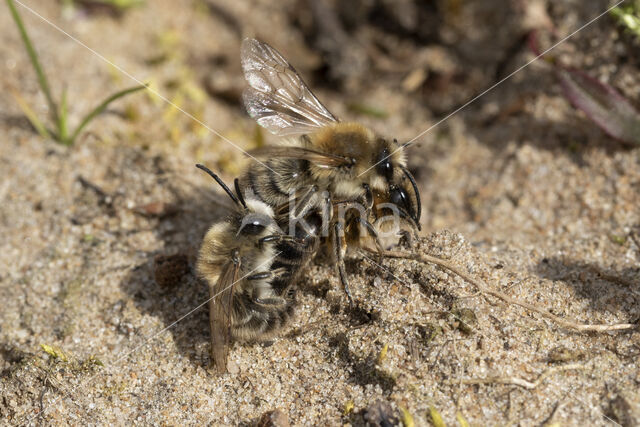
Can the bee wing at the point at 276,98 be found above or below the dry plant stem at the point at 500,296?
below

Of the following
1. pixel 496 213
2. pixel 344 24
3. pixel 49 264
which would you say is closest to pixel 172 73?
pixel 344 24

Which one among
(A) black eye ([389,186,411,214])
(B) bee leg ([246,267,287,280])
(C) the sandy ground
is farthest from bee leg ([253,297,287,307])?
(A) black eye ([389,186,411,214])

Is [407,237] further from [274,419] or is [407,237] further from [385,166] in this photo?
[274,419]

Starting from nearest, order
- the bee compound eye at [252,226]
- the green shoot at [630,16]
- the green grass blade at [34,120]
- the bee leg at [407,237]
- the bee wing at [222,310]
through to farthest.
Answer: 1. the bee wing at [222,310]
2. the bee compound eye at [252,226]
3. the bee leg at [407,237]
4. the green shoot at [630,16]
5. the green grass blade at [34,120]

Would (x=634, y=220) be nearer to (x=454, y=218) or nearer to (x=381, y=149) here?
(x=454, y=218)

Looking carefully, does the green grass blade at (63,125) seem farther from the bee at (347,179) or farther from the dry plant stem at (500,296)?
the dry plant stem at (500,296)

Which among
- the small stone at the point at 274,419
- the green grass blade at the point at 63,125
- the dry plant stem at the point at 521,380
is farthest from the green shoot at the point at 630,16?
the green grass blade at the point at 63,125

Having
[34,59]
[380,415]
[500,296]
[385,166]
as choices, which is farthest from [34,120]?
[500,296]
